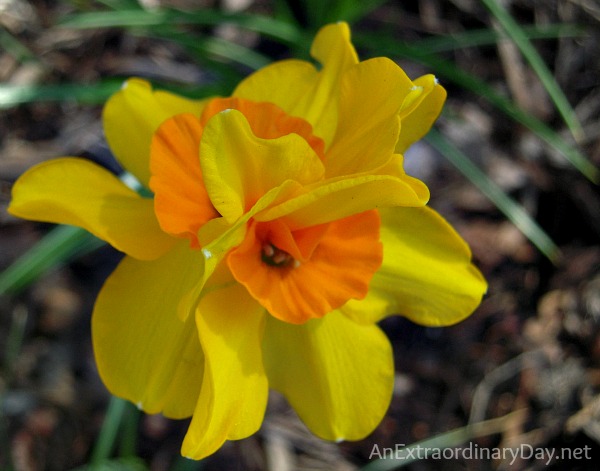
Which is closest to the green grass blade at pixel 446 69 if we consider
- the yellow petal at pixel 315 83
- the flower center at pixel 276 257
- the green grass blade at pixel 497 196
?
the green grass blade at pixel 497 196

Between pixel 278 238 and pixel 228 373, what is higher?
pixel 278 238

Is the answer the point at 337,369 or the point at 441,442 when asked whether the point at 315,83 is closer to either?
the point at 337,369

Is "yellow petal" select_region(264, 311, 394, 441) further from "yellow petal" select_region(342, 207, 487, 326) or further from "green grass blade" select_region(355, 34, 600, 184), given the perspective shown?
"green grass blade" select_region(355, 34, 600, 184)

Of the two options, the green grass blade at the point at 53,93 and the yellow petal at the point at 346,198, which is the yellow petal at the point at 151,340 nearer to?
the yellow petal at the point at 346,198

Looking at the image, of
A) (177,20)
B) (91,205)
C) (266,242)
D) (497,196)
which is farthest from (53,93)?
(497,196)

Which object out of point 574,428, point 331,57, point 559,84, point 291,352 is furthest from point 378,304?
point 559,84
